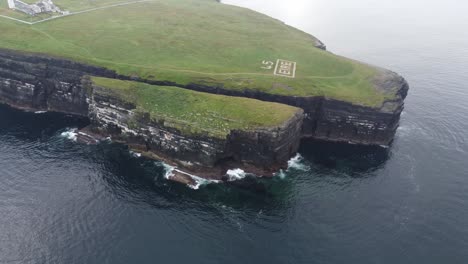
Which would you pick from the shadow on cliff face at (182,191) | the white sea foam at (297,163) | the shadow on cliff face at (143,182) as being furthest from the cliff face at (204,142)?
the shadow on cliff face at (182,191)

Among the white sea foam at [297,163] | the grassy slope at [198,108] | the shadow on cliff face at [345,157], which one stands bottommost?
the white sea foam at [297,163]

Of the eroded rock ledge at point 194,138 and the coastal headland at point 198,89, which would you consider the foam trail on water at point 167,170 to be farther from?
the eroded rock ledge at point 194,138

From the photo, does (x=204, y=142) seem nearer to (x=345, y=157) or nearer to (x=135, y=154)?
(x=135, y=154)

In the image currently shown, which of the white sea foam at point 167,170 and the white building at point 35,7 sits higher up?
the white building at point 35,7

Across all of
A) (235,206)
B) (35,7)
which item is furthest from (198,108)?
(35,7)

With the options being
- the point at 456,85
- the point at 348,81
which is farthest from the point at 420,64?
the point at 348,81

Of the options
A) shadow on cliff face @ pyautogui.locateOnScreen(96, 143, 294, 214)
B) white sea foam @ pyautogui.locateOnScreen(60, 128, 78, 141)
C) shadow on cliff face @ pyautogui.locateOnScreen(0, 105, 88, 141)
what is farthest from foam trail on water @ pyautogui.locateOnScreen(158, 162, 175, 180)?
shadow on cliff face @ pyautogui.locateOnScreen(0, 105, 88, 141)

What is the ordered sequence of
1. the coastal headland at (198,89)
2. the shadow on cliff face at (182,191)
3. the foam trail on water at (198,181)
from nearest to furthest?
the shadow on cliff face at (182,191)
the foam trail on water at (198,181)
the coastal headland at (198,89)

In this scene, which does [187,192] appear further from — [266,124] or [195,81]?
[195,81]

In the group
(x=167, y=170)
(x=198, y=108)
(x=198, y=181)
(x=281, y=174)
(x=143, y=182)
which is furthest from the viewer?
(x=198, y=108)
